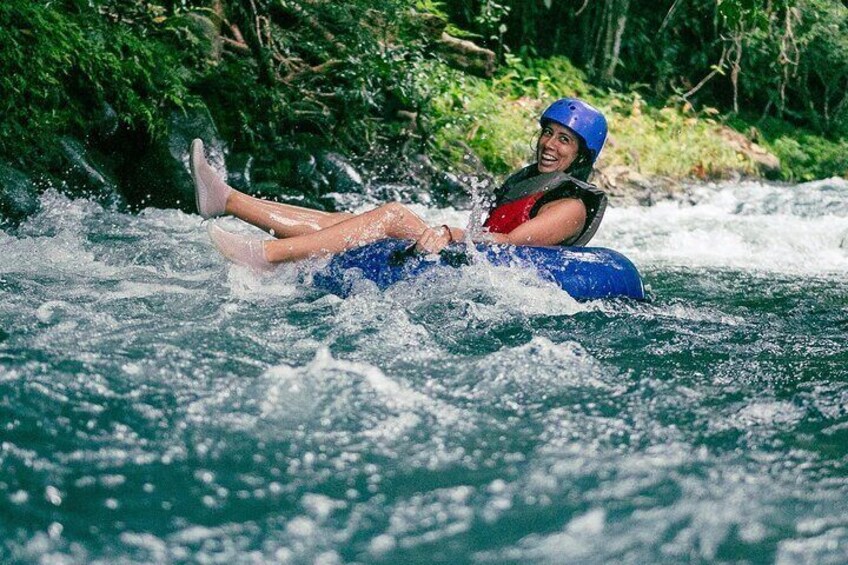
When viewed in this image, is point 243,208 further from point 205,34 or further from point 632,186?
point 632,186

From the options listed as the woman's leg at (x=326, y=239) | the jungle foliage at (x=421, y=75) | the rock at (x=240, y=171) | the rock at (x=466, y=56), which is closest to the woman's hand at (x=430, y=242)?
the woman's leg at (x=326, y=239)

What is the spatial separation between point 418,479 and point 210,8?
26.5 ft

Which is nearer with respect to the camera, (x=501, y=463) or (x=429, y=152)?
(x=501, y=463)

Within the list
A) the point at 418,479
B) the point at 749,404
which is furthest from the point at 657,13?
the point at 418,479

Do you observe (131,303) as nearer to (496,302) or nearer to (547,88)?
(496,302)

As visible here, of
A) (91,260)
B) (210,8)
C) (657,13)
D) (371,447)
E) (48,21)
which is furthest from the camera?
(657,13)

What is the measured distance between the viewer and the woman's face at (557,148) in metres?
5.43

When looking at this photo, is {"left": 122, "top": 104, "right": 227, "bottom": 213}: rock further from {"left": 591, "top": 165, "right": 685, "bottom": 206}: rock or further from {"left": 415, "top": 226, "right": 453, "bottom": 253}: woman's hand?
{"left": 591, "top": 165, "right": 685, "bottom": 206}: rock

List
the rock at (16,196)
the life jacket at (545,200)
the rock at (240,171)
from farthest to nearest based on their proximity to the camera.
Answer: the rock at (240,171)
the rock at (16,196)
the life jacket at (545,200)

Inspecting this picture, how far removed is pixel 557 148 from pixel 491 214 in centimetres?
56

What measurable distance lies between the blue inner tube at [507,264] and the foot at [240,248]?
0.30 meters

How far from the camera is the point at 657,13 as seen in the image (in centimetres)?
1619

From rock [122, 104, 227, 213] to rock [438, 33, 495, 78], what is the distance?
5.29 metres

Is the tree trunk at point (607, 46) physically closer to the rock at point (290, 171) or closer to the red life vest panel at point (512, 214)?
the rock at point (290, 171)
